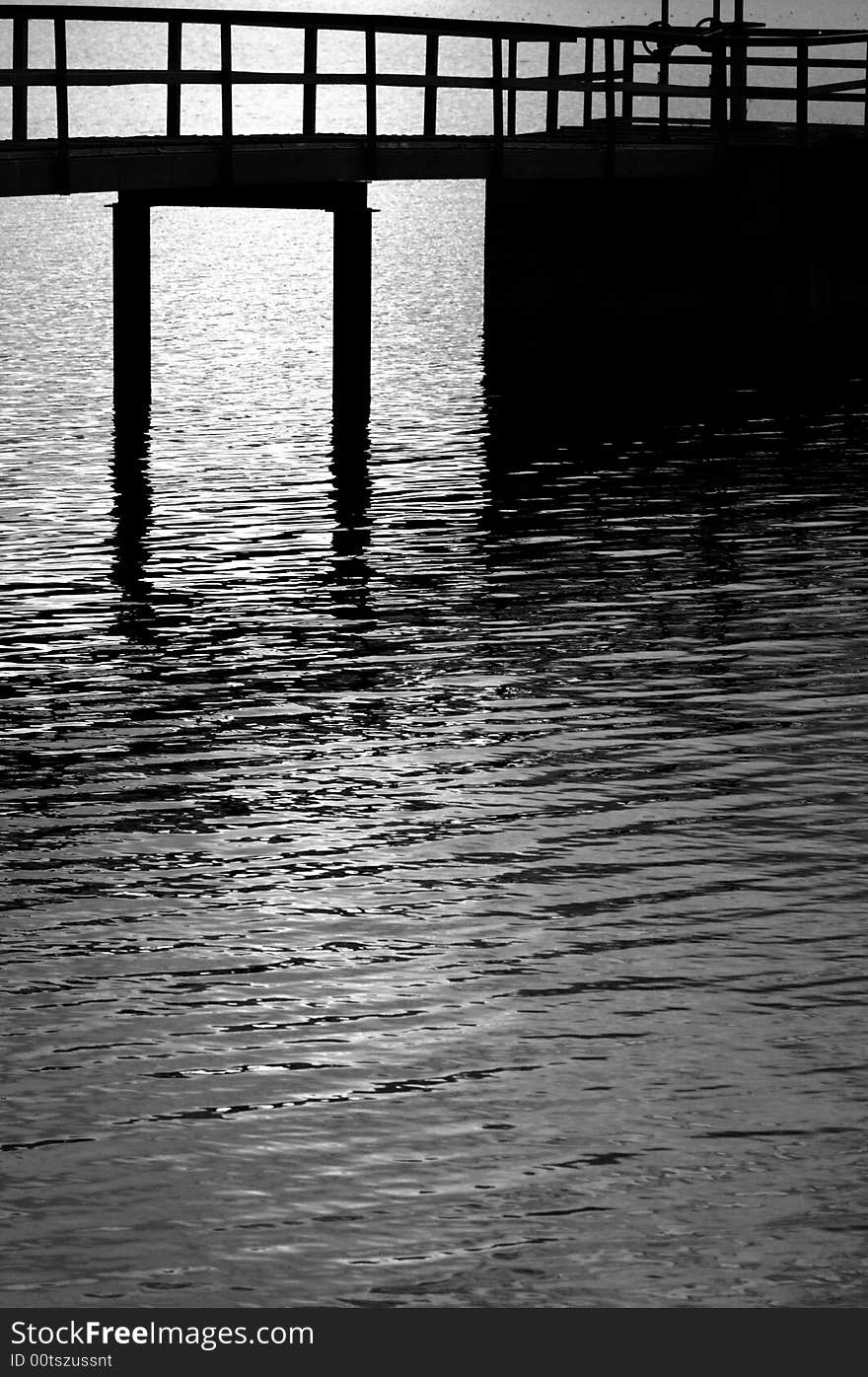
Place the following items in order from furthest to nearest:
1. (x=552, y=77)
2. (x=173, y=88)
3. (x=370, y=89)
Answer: (x=552, y=77) → (x=370, y=89) → (x=173, y=88)

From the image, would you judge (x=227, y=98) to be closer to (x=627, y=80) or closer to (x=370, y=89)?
(x=370, y=89)

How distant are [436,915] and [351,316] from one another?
19.4 metres

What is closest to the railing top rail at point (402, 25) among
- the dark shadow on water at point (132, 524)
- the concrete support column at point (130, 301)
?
the concrete support column at point (130, 301)

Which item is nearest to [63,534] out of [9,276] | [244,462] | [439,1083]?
[244,462]

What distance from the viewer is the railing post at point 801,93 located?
115 feet

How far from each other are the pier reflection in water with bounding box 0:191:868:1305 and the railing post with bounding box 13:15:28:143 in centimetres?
342

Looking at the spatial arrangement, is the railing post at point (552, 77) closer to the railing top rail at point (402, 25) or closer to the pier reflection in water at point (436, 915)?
the railing top rail at point (402, 25)

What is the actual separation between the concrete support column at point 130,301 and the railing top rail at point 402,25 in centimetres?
282

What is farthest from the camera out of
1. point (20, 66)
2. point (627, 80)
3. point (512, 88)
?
point (627, 80)

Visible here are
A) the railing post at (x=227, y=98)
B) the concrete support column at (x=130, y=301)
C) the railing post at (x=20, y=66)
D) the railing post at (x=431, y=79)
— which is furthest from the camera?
the concrete support column at (x=130, y=301)

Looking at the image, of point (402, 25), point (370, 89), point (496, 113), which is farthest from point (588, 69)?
point (370, 89)

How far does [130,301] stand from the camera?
2905 centimetres
